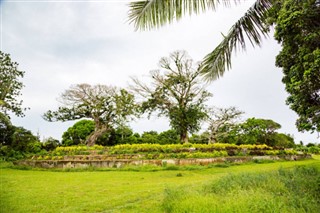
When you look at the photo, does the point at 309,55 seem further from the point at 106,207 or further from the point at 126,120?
the point at 126,120

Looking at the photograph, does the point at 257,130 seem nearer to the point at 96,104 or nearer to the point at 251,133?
the point at 251,133

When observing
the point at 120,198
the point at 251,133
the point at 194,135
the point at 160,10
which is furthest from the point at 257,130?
the point at 160,10

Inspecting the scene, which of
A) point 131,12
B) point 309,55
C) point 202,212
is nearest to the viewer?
point 131,12

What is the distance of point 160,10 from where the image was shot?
3.58m

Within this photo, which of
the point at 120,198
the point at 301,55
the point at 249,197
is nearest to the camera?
the point at 249,197

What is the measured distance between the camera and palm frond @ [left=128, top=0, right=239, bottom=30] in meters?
3.55

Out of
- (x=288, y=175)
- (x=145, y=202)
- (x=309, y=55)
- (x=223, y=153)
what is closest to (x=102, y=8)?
(x=145, y=202)

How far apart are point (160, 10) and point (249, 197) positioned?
3271mm

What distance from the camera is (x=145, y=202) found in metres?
5.69

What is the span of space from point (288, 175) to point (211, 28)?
4.55 metres

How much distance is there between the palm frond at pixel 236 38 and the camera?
4734 mm

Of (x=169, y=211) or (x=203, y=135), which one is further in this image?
(x=203, y=135)

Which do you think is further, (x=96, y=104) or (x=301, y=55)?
(x=96, y=104)

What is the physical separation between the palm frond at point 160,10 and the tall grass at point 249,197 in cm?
280
